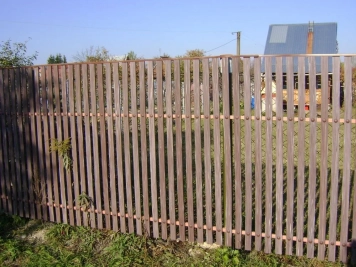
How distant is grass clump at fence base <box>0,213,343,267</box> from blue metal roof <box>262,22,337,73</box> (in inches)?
817

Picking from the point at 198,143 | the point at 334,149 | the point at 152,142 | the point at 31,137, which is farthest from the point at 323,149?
the point at 31,137

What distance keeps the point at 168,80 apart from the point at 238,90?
2.27 ft

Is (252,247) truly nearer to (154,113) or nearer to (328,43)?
(154,113)

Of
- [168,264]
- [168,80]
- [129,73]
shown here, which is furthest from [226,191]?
[129,73]

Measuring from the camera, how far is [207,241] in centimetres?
372

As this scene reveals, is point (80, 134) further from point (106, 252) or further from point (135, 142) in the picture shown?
point (106, 252)

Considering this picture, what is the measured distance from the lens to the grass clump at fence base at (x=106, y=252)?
3584mm

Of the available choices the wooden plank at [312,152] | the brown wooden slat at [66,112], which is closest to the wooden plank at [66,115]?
the brown wooden slat at [66,112]

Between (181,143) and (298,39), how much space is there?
74.3 ft

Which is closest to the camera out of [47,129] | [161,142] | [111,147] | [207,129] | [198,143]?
[207,129]

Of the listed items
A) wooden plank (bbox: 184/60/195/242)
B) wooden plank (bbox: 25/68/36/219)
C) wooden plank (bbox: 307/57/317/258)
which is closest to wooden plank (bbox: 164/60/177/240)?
wooden plank (bbox: 184/60/195/242)

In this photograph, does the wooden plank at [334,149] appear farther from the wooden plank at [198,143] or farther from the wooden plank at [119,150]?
the wooden plank at [119,150]

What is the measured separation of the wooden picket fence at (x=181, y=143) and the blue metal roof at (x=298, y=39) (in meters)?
20.4

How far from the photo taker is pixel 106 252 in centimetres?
394
